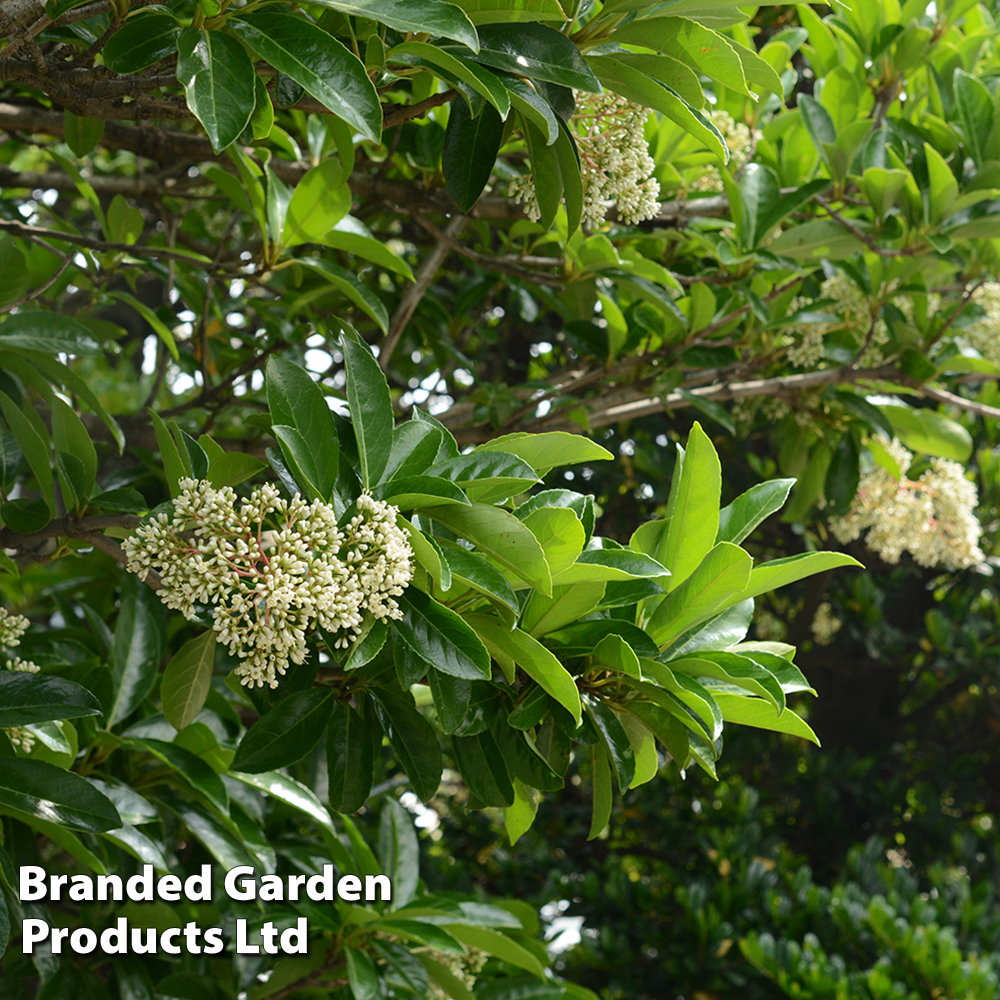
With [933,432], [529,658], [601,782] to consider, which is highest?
[933,432]

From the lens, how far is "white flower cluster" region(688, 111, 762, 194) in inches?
80.7

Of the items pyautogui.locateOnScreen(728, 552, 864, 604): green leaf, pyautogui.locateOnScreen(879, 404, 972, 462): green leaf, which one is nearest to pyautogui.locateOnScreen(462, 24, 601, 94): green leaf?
pyautogui.locateOnScreen(728, 552, 864, 604): green leaf

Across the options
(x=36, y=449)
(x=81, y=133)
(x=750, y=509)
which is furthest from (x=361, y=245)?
(x=750, y=509)

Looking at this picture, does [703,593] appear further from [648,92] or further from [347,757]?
Answer: [648,92]

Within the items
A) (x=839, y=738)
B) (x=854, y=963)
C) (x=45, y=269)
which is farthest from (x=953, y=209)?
(x=839, y=738)

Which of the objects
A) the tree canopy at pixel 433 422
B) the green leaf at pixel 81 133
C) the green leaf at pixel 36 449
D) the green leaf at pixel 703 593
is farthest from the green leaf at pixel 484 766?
the green leaf at pixel 81 133

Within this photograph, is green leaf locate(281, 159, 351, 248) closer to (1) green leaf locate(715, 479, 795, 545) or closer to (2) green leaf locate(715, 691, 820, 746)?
(1) green leaf locate(715, 479, 795, 545)

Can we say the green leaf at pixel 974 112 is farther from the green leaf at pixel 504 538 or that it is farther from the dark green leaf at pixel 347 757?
the dark green leaf at pixel 347 757

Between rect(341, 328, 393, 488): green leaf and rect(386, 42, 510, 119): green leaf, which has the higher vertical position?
rect(386, 42, 510, 119): green leaf

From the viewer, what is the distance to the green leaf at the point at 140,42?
97cm

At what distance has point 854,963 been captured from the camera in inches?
124

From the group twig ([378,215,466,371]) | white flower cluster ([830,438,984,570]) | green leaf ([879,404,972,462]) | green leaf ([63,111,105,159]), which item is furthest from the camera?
white flower cluster ([830,438,984,570])

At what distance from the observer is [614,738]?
115 cm

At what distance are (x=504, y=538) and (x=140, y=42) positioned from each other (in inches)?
24.7
